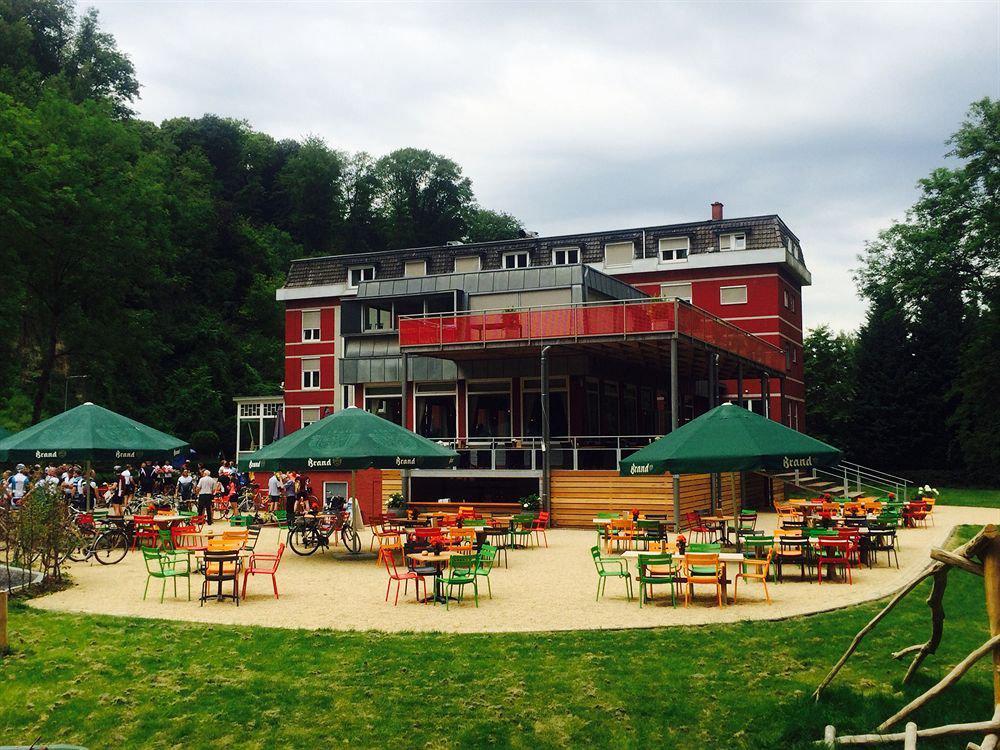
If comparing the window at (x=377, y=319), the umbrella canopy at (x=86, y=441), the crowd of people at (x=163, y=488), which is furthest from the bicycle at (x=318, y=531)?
the window at (x=377, y=319)

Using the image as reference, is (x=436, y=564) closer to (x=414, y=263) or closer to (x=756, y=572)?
(x=756, y=572)

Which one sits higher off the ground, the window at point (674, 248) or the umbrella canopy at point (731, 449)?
the window at point (674, 248)

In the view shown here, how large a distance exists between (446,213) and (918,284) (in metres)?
36.4

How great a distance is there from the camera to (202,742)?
7.20 metres

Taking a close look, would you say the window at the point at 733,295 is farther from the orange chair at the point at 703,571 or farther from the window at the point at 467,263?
the orange chair at the point at 703,571

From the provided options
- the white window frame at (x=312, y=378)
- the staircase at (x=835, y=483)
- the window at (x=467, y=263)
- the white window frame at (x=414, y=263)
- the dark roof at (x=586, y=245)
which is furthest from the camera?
the white window frame at (x=312, y=378)

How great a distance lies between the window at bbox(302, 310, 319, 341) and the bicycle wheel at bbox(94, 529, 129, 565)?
26844 millimetres

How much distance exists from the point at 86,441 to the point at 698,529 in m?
11.3

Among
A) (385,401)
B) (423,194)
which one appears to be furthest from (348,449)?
(423,194)

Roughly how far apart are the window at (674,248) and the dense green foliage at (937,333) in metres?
10.4

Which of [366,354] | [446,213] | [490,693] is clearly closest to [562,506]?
[366,354]

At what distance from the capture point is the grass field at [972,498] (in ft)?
104

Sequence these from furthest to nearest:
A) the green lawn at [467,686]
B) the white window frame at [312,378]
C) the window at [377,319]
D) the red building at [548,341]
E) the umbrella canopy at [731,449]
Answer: the white window frame at [312,378]
the window at [377,319]
the red building at [548,341]
the umbrella canopy at [731,449]
the green lawn at [467,686]

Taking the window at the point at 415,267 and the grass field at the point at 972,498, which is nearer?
the grass field at the point at 972,498
